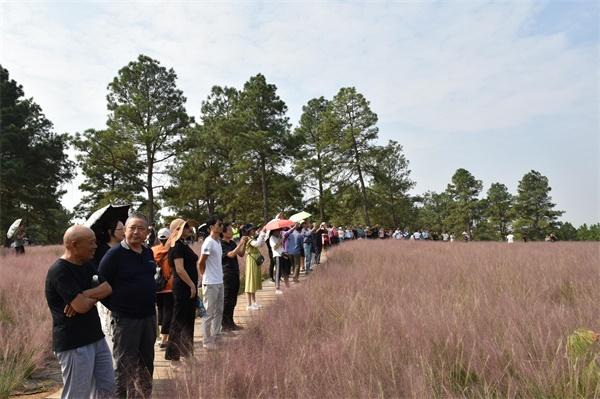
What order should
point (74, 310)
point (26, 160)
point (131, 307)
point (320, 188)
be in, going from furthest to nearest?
point (320, 188) → point (26, 160) → point (131, 307) → point (74, 310)

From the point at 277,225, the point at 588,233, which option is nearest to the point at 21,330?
the point at 277,225

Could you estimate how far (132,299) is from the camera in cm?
370

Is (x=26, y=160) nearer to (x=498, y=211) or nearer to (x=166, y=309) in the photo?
(x=166, y=309)

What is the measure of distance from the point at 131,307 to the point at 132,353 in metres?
0.41

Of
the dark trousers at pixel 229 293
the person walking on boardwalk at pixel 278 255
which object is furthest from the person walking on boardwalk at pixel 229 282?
the person walking on boardwalk at pixel 278 255

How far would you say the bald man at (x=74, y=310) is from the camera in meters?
3.05

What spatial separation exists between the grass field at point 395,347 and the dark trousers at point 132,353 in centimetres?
39

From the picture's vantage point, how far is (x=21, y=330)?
5789mm

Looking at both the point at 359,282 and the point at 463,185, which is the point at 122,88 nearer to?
the point at 359,282

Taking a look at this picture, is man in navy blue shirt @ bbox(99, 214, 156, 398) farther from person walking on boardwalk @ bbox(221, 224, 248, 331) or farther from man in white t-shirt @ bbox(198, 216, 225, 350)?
person walking on boardwalk @ bbox(221, 224, 248, 331)

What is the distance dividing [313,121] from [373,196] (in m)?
12.7

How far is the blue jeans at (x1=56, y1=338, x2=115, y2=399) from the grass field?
56 cm

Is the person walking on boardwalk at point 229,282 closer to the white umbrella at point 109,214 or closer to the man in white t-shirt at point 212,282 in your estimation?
the man in white t-shirt at point 212,282

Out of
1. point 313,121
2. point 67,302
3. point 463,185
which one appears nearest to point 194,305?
point 67,302
